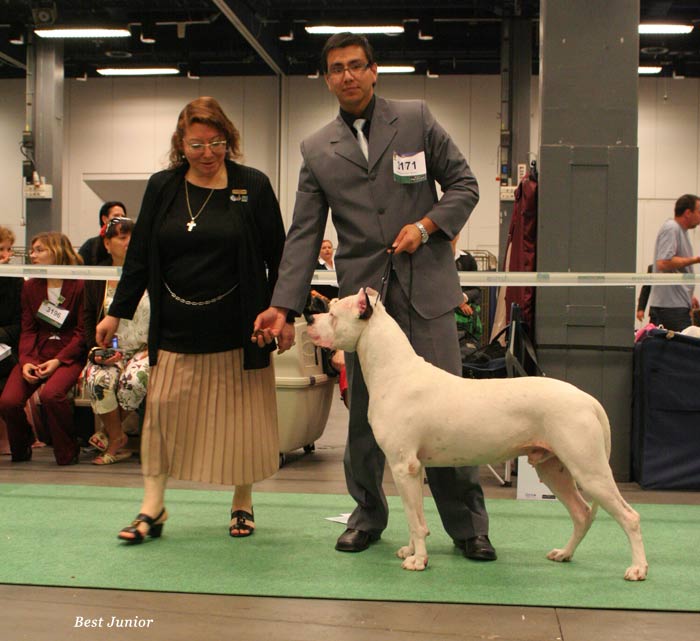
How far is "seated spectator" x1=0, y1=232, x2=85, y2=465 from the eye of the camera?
5.40 m

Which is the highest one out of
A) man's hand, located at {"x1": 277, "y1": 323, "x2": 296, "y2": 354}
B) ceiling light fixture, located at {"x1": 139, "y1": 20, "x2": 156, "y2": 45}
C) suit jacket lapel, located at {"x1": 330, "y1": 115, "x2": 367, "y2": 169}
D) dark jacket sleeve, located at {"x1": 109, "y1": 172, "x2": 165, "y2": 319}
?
ceiling light fixture, located at {"x1": 139, "y1": 20, "x2": 156, "y2": 45}

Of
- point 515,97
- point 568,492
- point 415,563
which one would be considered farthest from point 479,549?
point 515,97

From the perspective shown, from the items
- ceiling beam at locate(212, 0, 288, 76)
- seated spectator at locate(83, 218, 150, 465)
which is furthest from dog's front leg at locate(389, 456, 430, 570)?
ceiling beam at locate(212, 0, 288, 76)

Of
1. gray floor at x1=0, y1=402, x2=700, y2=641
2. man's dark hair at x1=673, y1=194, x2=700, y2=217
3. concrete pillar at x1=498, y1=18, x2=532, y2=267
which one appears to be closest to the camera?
gray floor at x1=0, y1=402, x2=700, y2=641

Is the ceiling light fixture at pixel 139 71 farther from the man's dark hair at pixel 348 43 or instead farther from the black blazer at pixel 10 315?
A: the man's dark hair at pixel 348 43

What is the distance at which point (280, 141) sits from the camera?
1566 cm

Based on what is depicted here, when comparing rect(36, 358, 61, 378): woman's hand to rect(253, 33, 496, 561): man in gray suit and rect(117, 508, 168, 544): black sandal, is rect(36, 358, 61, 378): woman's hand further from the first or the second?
rect(253, 33, 496, 561): man in gray suit

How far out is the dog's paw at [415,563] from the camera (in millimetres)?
3014

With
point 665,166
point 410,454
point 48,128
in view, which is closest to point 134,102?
point 48,128

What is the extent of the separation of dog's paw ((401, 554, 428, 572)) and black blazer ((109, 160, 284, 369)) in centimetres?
97

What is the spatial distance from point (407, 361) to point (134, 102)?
1472cm

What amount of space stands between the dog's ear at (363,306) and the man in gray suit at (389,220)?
23 centimetres

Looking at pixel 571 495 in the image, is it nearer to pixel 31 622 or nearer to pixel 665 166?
pixel 31 622

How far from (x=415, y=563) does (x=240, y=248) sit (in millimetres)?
1378
